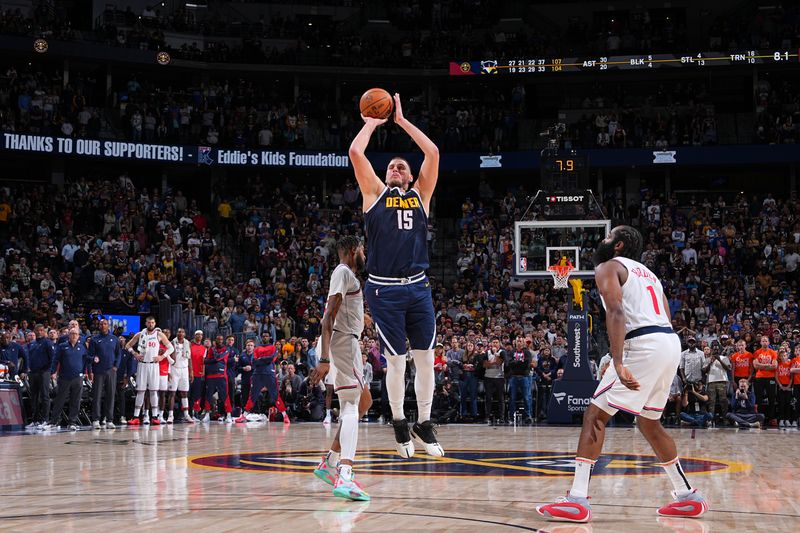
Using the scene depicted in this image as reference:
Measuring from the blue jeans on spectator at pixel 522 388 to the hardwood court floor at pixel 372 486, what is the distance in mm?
5769

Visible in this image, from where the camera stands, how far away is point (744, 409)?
64.2 feet

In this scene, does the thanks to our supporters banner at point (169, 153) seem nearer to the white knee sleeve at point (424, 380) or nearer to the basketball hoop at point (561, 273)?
the basketball hoop at point (561, 273)

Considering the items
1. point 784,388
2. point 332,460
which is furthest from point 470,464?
point 784,388

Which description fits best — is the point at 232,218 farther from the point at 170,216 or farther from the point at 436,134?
the point at 436,134

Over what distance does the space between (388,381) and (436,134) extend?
2724cm

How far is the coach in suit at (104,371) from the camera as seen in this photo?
1856 centimetres

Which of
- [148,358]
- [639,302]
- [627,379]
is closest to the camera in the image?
[627,379]

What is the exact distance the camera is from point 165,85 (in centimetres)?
3628

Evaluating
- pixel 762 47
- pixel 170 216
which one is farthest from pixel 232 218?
pixel 762 47

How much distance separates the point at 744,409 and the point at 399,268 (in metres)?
14.1

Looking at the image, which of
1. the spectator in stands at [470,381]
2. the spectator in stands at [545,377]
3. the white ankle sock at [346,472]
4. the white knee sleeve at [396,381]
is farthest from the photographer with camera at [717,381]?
the white ankle sock at [346,472]

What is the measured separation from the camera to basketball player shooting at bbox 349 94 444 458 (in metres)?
7.64

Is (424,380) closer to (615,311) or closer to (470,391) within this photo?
(615,311)

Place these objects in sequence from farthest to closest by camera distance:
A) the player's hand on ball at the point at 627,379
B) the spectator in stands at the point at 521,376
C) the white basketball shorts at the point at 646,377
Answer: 1. the spectator in stands at the point at 521,376
2. the white basketball shorts at the point at 646,377
3. the player's hand on ball at the point at 627,379
